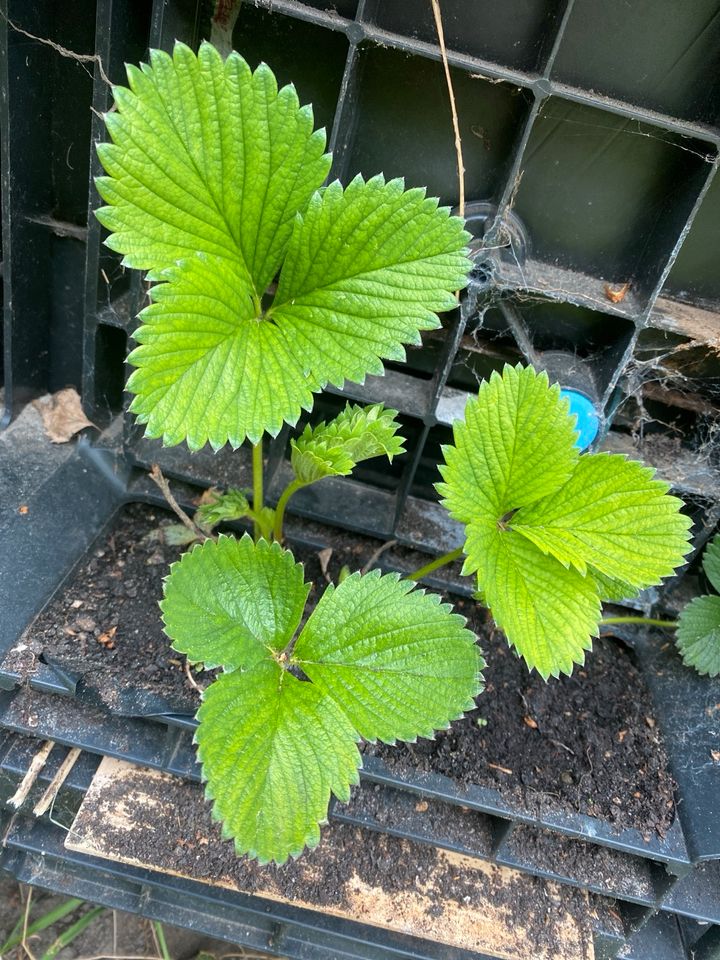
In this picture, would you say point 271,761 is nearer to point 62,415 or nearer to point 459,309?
point 459,309

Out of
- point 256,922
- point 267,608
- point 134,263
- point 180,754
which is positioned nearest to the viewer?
point 134,263

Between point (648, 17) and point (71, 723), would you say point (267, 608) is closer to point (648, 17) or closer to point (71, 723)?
point (71, 723)

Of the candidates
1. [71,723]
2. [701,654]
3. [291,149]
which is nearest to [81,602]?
[71,723]

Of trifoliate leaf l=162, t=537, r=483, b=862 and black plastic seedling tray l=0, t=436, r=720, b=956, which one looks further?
black plastic seedling tray l=0, t=436, r=720, b=956

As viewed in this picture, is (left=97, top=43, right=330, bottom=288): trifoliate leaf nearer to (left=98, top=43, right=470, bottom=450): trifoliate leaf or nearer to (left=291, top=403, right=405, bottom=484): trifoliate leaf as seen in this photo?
(left=98, top=43, right=470, bottom=450): trifoliate leaf

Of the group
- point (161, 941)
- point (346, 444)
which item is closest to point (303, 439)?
point (346, 444)

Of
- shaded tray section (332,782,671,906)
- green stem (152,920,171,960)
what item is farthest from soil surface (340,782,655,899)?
green stem (152,920,171,960)
